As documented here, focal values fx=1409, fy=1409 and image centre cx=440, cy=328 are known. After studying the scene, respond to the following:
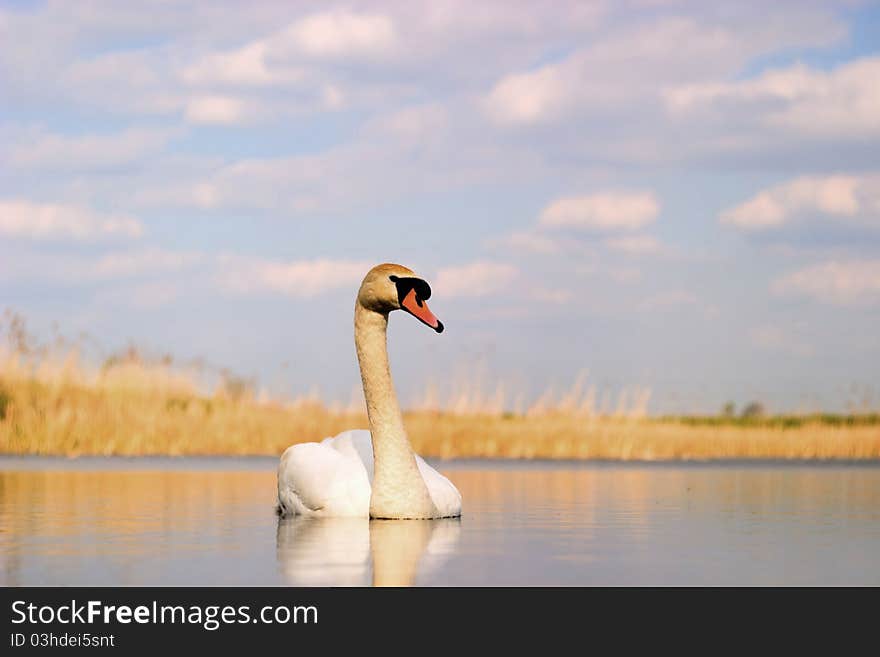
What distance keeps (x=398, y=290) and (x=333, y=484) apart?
1.62 metres

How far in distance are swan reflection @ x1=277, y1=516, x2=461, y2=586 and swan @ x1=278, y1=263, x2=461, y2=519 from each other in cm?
12

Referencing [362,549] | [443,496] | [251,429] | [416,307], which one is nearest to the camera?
[362,549]

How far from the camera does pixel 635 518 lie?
11789mm

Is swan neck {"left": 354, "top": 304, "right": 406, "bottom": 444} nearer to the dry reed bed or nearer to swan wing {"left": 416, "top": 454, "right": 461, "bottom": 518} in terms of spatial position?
swan wing {"left": 416, "top": 454, "right": 461, "bottom": 518}

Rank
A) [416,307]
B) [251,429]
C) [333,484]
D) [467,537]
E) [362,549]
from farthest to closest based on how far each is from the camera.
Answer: [251,429] → [333,484] → [416,307] → [467,537] → [362,549]

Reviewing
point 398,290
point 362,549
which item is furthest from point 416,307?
point 362,549

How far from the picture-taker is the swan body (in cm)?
1088

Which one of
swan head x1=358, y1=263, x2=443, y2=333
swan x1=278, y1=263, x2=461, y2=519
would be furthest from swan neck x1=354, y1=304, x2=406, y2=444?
swan head x1=358, y1=263, x2=443, y2=333

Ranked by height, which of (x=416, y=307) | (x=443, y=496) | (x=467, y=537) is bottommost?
(x=467, y=537)

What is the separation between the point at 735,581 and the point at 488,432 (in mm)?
17179

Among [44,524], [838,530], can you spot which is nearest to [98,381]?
[44,524]

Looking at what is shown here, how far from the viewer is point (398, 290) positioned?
1070 centimetres

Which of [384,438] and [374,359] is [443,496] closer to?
[384,438]
